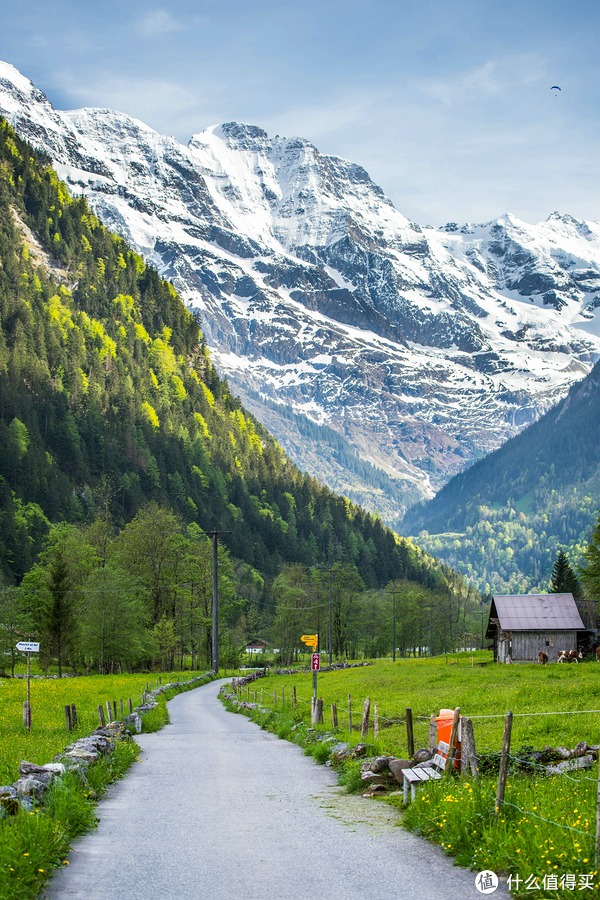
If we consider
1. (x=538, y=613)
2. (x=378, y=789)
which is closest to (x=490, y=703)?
(x=378, y=789)

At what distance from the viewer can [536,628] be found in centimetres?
7481

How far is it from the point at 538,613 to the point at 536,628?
1929mm

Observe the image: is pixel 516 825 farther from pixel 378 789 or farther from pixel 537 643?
pixel 537 643

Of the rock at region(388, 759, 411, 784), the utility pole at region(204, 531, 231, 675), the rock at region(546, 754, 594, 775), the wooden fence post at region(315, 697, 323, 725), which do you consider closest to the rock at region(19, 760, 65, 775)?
the rock at region(388, 759, 411, 784)

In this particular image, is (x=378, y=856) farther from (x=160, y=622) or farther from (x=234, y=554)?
(x=234, y=554)

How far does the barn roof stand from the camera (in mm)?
75000

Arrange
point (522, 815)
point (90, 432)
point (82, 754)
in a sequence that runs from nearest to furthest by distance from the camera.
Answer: point (522, 815), point (82, 754), point (90, 432)

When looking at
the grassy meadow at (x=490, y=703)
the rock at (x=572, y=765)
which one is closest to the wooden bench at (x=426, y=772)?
the rock at (x=572, y=765)

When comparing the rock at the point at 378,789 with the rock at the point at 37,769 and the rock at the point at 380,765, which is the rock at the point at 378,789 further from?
the rock at the point at 37,769

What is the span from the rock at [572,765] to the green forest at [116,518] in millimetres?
55444

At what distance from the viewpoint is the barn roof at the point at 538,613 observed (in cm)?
7500

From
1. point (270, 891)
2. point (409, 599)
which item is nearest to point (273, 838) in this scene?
point (270, 891)

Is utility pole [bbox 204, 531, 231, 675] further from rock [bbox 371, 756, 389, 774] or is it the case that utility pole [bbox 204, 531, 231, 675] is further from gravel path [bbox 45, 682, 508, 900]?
rock [bbox 371, 756, 389, 774]

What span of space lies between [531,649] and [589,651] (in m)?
6.57
